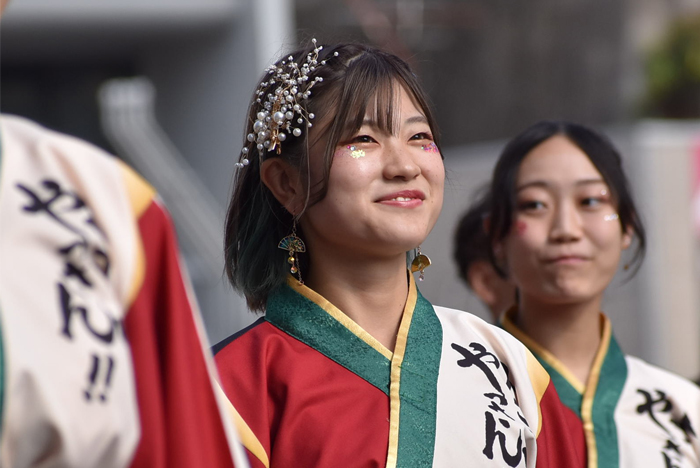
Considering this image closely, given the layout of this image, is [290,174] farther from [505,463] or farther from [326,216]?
[505,463]

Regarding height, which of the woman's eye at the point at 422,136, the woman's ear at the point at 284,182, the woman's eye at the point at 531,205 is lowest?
the woman's eye at the point at 531,205

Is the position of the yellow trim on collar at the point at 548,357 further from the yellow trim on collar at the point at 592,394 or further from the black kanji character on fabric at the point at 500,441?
the black kanji character on fabric at the point at 500,441

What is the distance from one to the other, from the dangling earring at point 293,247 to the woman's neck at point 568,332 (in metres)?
0.73

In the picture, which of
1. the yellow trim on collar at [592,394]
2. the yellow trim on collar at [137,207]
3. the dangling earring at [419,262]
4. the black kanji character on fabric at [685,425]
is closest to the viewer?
the yellow trim on collar at [137,207]

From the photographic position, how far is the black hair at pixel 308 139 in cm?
174

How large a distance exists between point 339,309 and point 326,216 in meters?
0.18

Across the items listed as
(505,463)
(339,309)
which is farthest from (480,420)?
(339,309)

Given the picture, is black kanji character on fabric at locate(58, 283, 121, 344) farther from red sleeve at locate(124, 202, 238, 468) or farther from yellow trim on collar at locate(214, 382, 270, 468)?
yellow trim on collar at locate(214, 382, 270, 468)

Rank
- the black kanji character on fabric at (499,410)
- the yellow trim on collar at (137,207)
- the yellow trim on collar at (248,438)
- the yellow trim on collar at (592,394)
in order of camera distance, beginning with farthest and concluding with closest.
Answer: the yellow trim on collar at (592,394), the black kanji character on fabric at (499,410), the yellow trim on collar at (248,438), the yellow trim on collar at (137,207)

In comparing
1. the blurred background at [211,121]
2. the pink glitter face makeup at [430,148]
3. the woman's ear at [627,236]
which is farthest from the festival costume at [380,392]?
the blurred background at [211,121]

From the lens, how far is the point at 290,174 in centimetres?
180

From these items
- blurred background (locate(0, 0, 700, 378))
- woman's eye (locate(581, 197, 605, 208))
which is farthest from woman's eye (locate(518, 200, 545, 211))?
blurred background (locate(0, 0, 700, 378))

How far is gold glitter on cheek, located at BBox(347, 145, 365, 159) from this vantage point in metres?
1.71

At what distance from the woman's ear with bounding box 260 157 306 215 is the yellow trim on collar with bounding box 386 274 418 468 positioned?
0.91 feet
